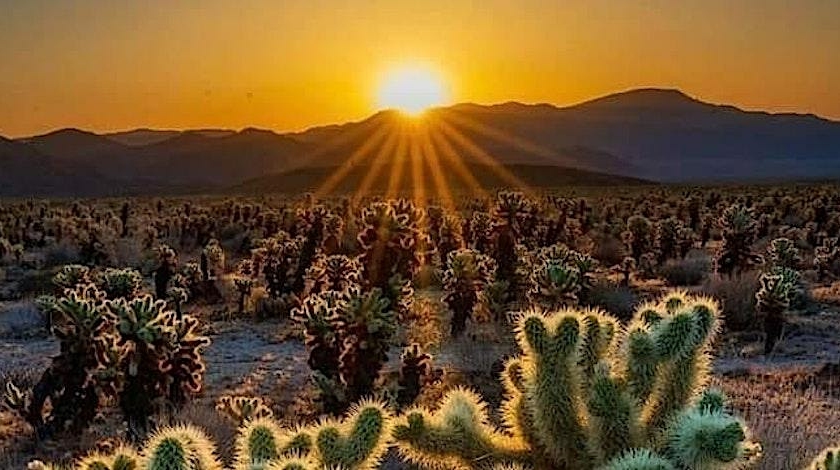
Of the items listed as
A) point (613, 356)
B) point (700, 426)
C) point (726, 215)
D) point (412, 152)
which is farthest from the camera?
point (412, 152)

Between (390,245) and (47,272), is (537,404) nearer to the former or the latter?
(390,245)

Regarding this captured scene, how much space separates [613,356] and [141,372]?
4.71m

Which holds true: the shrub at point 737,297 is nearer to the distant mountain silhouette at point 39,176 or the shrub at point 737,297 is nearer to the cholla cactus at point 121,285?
the cholla cactus at point 121,285

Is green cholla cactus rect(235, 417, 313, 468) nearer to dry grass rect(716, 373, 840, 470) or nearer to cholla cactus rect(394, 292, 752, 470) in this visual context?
cholla cactus rect(394, 292, 752, 470)

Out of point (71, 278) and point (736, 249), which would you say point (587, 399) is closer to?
point (71, 278)

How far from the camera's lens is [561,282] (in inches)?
510

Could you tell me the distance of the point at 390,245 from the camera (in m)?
12.0

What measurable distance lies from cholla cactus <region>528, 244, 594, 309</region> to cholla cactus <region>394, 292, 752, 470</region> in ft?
28.2

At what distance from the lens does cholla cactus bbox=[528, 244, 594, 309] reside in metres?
12.9

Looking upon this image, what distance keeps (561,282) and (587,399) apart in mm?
8909

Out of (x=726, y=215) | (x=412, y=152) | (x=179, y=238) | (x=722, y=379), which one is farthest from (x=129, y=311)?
(x=412, y=152)

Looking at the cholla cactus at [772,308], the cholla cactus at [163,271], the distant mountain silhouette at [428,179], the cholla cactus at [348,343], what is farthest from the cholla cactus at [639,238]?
the distant mountain silhouette at [428,179]

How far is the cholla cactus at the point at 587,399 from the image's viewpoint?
3.96 metres

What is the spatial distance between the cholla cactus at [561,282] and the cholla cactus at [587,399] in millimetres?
8584
